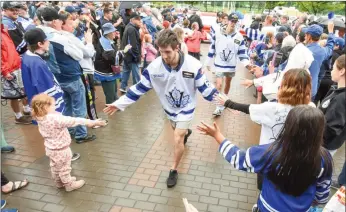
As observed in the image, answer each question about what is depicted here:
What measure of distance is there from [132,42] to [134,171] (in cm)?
370

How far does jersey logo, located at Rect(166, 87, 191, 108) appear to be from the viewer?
151 inches

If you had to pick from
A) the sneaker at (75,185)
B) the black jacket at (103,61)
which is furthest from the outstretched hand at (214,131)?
the black jacket at (103,61)

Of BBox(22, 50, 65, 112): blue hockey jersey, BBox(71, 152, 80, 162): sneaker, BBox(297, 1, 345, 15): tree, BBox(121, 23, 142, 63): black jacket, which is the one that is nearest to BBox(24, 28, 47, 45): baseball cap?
BBox(22, 50, 65, 112): blue hockey jersey

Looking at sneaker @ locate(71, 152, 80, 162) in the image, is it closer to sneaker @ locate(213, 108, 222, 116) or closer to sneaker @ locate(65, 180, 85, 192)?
sneaker @ locate(65, 180, 85, 192)

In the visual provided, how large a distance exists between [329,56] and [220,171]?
3.49 meters

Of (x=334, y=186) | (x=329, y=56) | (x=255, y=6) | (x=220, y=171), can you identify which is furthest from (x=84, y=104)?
(x=255, y=6)

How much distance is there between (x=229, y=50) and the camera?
627cm

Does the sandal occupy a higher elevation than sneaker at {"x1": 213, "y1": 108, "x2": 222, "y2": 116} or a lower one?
higher

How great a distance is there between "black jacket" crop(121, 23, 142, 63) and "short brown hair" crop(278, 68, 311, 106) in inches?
195

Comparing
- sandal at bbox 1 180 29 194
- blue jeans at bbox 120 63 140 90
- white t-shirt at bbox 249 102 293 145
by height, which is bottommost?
sandal at bbox 1 180 29 194

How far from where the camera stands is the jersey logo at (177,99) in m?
3.83

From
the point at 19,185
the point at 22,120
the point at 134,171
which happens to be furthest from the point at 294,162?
the point at 22,120

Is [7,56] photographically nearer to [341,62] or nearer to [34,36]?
[34,36]

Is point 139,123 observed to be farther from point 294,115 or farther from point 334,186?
point 294,115
